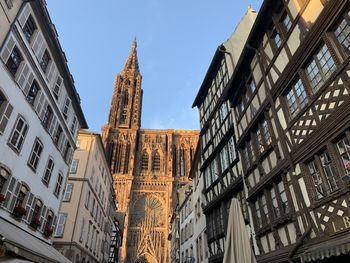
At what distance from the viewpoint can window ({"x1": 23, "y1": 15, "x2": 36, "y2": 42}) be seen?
1255 centimetres

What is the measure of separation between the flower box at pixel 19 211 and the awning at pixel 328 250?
10.4 m

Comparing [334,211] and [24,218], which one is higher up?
[24,218]

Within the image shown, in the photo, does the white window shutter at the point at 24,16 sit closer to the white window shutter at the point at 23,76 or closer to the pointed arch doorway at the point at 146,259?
the white window shutter at the point at 23,76

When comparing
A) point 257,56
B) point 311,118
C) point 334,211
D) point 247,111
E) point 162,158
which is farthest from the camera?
point 162,158

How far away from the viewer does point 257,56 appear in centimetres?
1158

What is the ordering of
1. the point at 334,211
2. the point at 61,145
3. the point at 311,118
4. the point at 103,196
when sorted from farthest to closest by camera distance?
1. the point at 103,196
2. the point at 61,145
3. the point at 311,118
4. the point at 334,211

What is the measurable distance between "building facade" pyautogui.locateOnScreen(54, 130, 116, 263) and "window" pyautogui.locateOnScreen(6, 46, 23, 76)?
12.4 meters

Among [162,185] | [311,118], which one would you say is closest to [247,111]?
[311,118]

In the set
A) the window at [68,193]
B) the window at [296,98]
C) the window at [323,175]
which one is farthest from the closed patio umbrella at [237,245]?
the window at [68,193]

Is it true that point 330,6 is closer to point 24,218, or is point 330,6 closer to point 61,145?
point 24,218

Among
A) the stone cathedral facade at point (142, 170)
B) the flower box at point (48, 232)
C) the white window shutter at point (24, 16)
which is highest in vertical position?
the stone cathedral facade at point (142, 170)

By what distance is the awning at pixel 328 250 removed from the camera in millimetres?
6020

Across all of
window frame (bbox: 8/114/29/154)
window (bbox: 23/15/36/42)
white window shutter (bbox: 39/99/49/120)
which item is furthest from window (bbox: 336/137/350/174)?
white window shutter (bbox: 39/99/49/120)

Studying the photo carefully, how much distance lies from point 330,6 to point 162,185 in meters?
54.3
